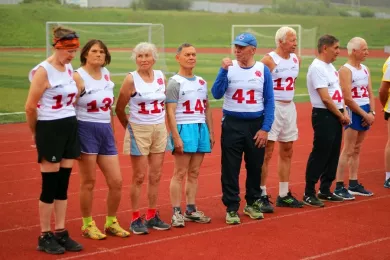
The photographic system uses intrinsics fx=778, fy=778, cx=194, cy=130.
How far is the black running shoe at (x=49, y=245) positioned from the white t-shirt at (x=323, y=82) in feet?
12.3

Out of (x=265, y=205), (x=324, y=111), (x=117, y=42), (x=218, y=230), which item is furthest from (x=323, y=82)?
(x=117, y=42)

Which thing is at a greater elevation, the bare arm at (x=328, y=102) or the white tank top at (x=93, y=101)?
the white tank top at (x=93, y=101)

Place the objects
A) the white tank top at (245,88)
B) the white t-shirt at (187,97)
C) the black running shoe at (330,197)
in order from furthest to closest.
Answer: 1. the black running shoe at (330,197)
2. the white tank top at (245,88)
3. the white t-shirt at (187,97)

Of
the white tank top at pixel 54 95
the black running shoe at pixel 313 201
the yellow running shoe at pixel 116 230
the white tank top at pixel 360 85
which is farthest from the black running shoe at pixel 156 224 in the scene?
the white tank top at pixel 360 85

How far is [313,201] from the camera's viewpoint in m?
9.20

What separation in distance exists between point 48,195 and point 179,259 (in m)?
1.30

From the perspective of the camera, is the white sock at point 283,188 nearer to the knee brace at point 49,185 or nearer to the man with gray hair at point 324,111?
the man with gray hair at point 324,111

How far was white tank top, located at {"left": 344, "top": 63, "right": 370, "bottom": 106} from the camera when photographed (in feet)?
32.1

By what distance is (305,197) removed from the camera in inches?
367

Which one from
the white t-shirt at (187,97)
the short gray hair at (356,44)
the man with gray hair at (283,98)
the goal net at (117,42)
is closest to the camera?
the white t-shirt at (187,97)

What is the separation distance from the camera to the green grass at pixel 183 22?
36.0 meters

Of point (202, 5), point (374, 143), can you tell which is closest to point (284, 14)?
point (202, 5)

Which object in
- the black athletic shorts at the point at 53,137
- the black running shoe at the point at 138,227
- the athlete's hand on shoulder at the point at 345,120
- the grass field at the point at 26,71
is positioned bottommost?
the grass field at the point at 26,71

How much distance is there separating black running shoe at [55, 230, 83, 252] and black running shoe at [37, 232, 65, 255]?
5cm
